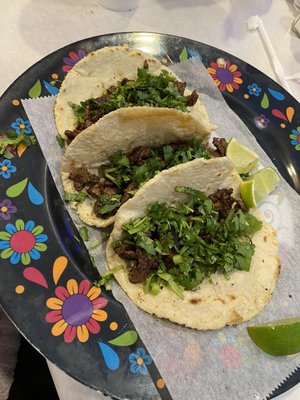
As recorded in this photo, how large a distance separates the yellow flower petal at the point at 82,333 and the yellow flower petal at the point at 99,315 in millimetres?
59

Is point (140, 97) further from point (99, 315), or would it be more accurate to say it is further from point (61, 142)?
point (99, 315)

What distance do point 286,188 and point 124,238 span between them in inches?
35.9

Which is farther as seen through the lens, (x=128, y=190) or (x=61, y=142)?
(x=61, y=142)

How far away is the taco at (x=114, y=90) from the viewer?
2.04 meters

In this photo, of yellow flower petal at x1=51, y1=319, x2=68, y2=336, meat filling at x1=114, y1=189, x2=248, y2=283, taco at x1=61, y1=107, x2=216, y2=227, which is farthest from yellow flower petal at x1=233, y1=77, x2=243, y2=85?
yellow flower petal at x1=51, y1=319, x2=68, y2=336

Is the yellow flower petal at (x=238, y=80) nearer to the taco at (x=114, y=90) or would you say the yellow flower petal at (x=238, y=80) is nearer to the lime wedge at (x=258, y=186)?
the taco at (x=114, y=90)

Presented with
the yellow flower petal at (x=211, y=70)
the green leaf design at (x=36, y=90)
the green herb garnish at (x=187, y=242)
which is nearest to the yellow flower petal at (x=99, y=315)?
the green herb garnish at (x=187, y=242)

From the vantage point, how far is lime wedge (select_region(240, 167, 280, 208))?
203cm

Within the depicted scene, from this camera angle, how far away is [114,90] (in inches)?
85.0

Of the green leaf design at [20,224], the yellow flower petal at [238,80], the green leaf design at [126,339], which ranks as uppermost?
the yellow flower petal at [238,80]

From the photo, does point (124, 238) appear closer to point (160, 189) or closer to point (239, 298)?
point (160, 189)

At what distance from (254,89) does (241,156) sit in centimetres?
49

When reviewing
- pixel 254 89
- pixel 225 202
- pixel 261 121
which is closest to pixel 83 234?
pixel 225 202

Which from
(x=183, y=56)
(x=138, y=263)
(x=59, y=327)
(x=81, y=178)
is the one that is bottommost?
(x=59, y=327)
